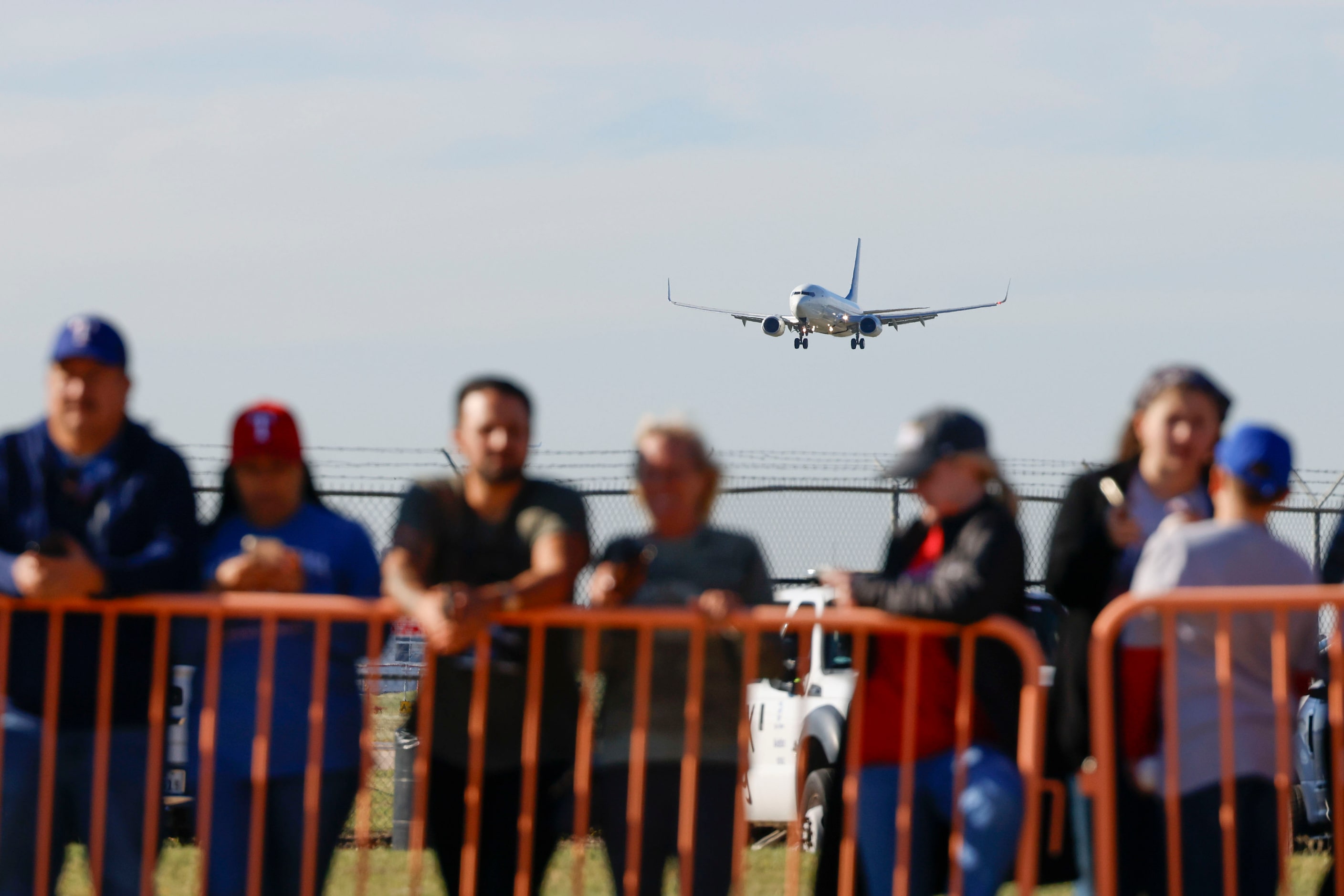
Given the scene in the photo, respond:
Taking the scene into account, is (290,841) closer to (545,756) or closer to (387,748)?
(545,756)

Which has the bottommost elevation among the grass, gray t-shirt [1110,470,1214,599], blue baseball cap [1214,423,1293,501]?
the grass

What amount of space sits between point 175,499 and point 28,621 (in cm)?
50

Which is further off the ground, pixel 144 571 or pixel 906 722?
pixel 144 571

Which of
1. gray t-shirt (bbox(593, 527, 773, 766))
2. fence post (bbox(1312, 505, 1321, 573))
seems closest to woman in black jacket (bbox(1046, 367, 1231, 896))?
gray t-shirt (bbox(593, 527, 773, 766))

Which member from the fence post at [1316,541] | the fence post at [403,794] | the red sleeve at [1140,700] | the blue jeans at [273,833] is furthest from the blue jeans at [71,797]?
the fence post at [1316,541]

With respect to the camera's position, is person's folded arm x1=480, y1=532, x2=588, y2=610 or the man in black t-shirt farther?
the man in black t-shirt

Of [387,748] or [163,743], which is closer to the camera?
[163,743]

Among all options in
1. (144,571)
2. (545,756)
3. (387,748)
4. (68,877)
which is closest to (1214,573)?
(545,756)

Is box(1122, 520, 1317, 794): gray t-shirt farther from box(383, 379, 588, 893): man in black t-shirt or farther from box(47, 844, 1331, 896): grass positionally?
box(47, 844, 1331, 896): grass

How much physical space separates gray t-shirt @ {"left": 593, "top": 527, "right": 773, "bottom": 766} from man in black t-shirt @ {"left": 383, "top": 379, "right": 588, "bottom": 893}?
0.14 m

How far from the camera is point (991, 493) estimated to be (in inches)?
166

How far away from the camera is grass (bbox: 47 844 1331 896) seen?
24.3ft

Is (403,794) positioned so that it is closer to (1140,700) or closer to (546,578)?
(546,578)

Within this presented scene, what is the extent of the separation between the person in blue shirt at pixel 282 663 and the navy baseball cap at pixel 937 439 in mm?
1387
